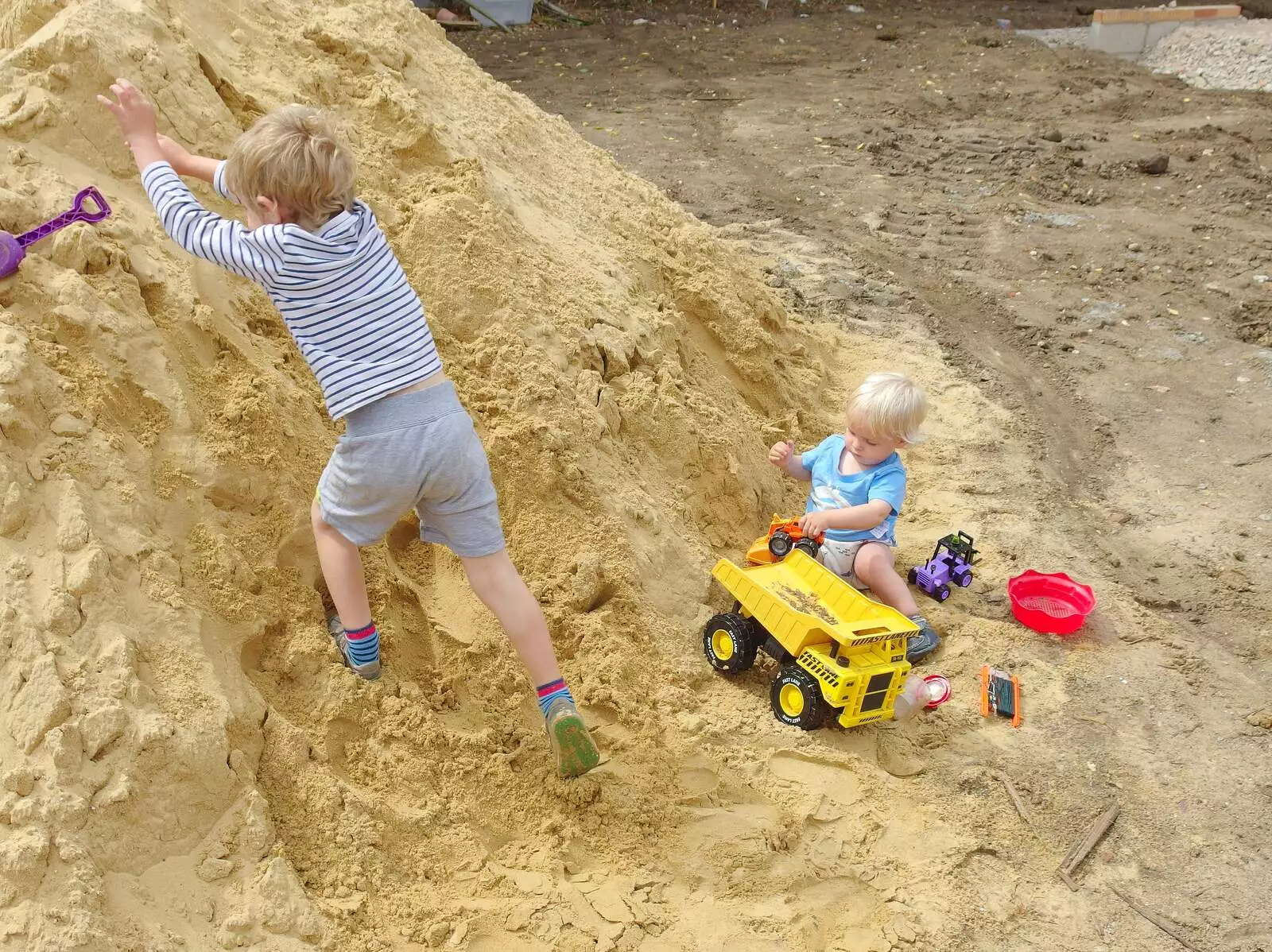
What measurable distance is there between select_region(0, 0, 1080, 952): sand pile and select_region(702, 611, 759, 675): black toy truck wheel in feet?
0.24

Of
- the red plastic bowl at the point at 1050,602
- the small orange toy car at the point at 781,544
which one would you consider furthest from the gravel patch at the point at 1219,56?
the small orange toy car at the point at 781,544

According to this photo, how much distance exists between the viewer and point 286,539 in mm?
2971

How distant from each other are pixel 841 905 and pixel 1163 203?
22.6 ft

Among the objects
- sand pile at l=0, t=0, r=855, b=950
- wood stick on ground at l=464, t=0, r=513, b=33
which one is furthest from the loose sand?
wood stick on ground at l=464, t=0, r=513, b=33

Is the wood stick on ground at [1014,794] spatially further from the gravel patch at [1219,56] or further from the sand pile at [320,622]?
the gravel patch at [1219,56]

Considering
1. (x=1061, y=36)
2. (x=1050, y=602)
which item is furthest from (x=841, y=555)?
(x=1061, y=36)

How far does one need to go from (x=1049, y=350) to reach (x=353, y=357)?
4.71 meters

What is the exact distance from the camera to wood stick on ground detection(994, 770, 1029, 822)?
320 centimetres

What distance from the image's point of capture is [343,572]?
273 cm

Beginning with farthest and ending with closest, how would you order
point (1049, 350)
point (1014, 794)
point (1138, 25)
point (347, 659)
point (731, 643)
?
point (1138, 25) → point (1049, 350) → point (731, 643) → point (1014, 794) → point (347, 659)

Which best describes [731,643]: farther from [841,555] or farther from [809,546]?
[841,555]

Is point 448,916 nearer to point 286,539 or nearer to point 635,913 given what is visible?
point 635,913

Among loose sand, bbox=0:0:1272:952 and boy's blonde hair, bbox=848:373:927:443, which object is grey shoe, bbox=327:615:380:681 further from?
boy's blonde hair, bbox=848:373:927:443

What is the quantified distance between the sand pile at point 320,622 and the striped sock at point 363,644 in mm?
71
